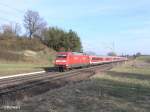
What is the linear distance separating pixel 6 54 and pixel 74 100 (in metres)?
54.7

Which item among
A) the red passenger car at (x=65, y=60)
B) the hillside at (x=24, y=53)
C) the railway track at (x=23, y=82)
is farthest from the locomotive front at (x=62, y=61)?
the hillside at (x=24, y=53)

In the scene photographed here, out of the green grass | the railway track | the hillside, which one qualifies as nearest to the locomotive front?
the green grass

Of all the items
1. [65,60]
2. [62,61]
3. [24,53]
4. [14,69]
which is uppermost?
[24,53]

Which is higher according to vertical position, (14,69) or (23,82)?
(14,69)

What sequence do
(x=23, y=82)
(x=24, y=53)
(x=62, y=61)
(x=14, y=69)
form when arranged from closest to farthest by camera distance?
(x=23, y=82) → (x=14, y=69) → (x=62, y=61) → (x=24, y=53)

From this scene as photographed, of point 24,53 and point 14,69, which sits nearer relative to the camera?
point 14,69

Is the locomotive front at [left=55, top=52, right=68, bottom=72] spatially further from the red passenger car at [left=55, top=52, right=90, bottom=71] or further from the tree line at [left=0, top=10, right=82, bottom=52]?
the tree line at [left=0, top=10, right=82, bottom=52]

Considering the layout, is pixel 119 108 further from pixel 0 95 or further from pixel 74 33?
pixel 74 33

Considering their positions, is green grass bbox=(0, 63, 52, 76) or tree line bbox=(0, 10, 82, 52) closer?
green grass bbox=(0, 63, 52, 76)

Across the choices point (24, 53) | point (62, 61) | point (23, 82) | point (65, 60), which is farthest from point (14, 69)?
point (24, 53)

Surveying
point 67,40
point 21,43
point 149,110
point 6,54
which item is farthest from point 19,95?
point 67,40

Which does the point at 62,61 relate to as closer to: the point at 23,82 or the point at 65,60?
the point at 65,60

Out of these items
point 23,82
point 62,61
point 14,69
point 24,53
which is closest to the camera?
point 23,82

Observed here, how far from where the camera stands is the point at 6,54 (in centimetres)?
6662
